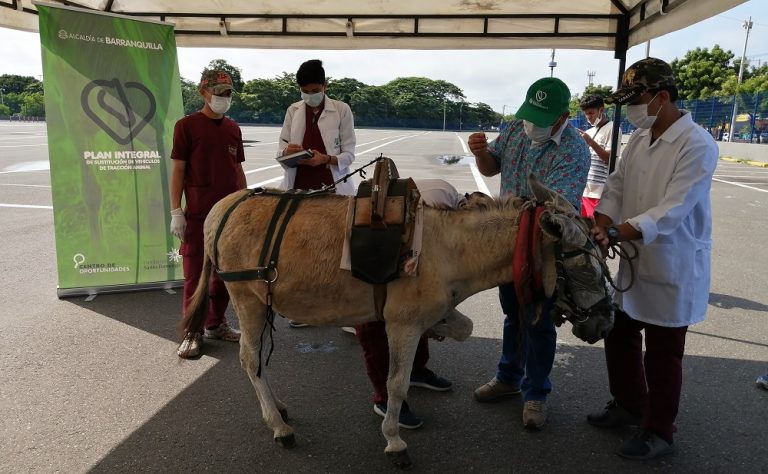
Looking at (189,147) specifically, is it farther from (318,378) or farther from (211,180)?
(318,378)

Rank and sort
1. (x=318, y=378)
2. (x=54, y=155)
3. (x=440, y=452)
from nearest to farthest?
(x=440, y=452) < (x=318, y=378) < (x=54, y=155)

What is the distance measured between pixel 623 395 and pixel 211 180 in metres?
3.46

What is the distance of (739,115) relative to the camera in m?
27.6

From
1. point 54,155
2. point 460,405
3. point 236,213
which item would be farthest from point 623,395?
point 54,155

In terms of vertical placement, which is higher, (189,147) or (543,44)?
(543,44)

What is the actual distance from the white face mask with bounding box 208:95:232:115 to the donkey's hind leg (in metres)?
1.82

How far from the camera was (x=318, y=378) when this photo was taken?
3.72 meters

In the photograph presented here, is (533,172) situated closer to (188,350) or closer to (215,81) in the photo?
(215,81)

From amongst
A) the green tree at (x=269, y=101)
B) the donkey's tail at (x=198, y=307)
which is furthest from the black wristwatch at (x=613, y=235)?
the green tree at (x=269, y=101)

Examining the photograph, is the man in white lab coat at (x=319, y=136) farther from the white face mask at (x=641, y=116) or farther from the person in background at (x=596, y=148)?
the person in background at (x=596, y=148)

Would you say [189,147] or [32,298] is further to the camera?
[32,298]

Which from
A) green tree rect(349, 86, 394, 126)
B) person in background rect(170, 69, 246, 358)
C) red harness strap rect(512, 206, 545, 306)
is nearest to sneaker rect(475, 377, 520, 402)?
red harness strap rect(512, 206, 545, 306)

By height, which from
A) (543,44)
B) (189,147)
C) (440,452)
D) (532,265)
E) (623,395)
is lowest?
(440,452)

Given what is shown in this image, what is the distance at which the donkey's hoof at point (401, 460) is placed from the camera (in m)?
2.71
